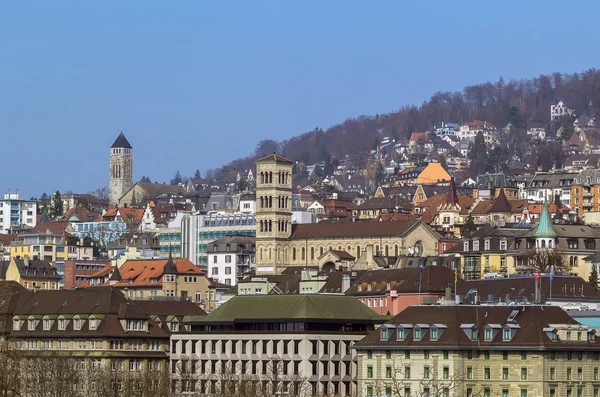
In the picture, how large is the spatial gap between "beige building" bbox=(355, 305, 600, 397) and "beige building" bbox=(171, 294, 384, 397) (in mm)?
7324

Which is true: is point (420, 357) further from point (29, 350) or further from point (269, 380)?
point (29, 350)

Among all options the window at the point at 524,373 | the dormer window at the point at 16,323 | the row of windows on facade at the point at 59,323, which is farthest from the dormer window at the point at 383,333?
the dormer window at the point at 16,323

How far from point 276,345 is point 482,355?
23078mm

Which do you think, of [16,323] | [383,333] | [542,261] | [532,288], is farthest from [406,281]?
[542,261]

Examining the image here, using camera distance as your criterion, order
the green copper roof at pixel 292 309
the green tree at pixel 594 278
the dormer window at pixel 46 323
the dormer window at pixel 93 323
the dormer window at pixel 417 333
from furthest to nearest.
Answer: the green tree at pixel 594 278 < the dormer window at pixel 46 323 < the dormer window at pixel 93 323 < the green copper roof at pixel 292 309 < the dormer window at pixel 417 333

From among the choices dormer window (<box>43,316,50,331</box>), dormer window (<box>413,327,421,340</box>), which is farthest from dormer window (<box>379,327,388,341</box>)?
dormer window (<box>43,316,50,331</box>)

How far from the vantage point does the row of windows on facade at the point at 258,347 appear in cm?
14200

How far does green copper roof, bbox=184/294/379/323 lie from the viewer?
145 meters

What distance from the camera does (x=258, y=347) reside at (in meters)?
145

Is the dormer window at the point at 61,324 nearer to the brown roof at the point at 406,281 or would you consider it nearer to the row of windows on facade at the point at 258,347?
the row of windows on facade at the point at 258,347

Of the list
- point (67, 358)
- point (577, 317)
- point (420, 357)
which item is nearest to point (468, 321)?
point (420, 357)

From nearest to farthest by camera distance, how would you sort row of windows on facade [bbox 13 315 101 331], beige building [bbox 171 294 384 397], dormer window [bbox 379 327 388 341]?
1. dormer window [bbox 379 327 388 341]
2. beige building [bbox 171 294 384 397]
3. row of windows on facade [bbox 13 315 101 331]

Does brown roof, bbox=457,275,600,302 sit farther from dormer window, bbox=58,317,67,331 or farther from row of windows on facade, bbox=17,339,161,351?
dormer window, bbox=58,317,67,331

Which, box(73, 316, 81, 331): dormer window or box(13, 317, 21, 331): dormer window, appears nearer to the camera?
box(73, 316, 81, 331): dormer window
